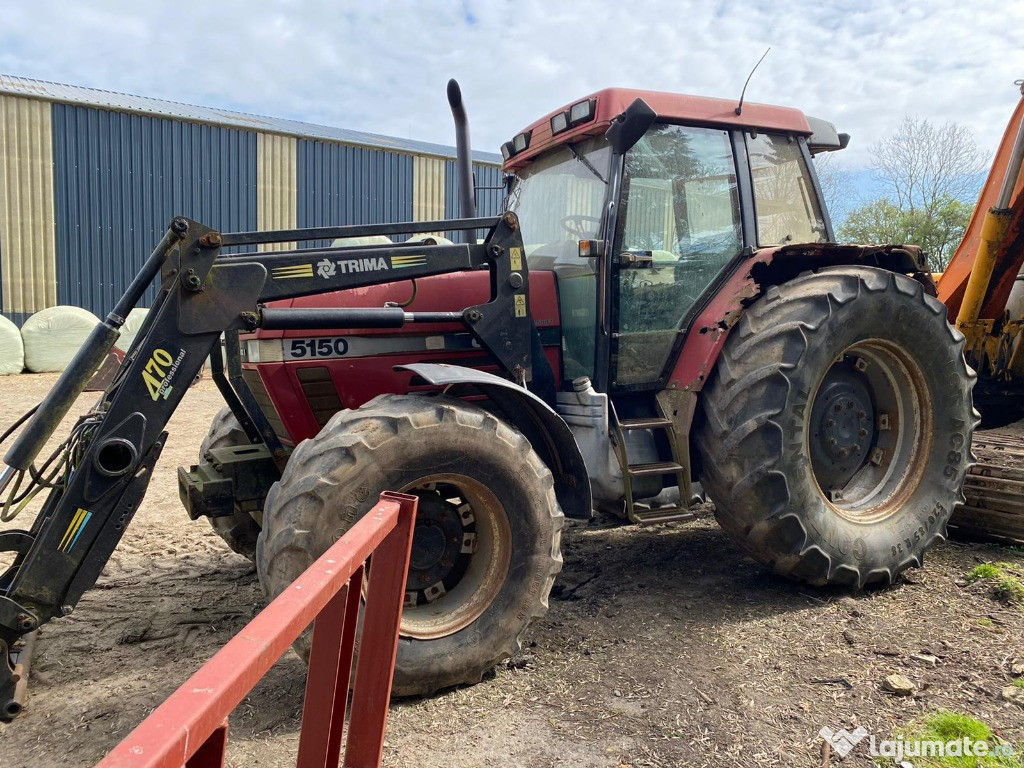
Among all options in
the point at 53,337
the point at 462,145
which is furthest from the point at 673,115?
the point at 53,337

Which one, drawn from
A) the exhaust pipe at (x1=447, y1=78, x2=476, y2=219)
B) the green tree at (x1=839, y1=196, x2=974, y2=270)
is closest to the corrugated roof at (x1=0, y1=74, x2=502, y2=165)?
the green tree at (x1=839, y1=196, x2=974, y2=270)


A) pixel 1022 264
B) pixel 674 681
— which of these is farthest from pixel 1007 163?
pixel 674 681

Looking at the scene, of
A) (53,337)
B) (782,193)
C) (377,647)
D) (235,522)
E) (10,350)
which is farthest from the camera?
(53,337)

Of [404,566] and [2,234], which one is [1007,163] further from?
[2,234]

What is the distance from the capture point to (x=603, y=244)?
3.73 m

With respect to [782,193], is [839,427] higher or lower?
lower

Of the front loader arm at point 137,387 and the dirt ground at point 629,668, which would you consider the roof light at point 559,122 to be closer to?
the front loader arm at point 137,387

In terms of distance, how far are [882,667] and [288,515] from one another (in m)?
2.35

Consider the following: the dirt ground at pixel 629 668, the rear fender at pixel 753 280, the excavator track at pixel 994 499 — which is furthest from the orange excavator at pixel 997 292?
the dirt ground at pixel 629 668

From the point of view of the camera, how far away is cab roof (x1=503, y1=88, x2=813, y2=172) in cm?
375

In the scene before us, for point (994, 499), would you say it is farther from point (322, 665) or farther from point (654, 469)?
point (322, 665)

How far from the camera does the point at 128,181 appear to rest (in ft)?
50.6

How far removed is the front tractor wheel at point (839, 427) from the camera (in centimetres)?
353

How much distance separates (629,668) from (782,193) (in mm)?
2688
